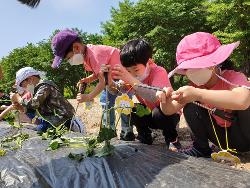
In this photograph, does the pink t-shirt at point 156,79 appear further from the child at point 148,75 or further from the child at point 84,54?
the child at point 84,54

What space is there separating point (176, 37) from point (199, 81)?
13.2 meters

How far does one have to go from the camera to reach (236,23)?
12055 mm

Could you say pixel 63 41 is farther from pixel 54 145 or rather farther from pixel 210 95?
pixel 210 95

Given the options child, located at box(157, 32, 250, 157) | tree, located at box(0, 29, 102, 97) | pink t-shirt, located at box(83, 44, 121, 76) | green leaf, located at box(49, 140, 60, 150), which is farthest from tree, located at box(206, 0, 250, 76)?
green leaf, located at box(49, 140, 60, 150)

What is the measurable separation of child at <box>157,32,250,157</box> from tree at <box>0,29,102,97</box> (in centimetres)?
1156

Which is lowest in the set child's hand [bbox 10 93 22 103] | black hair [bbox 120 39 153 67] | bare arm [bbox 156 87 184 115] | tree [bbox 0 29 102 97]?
bare arm [bbox 156 87 184 115]

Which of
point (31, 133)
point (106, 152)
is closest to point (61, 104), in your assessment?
point (31, 133)

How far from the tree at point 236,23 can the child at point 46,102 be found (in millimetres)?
9288

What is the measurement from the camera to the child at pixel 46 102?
3.02m

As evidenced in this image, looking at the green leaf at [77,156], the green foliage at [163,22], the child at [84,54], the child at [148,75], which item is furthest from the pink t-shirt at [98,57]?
the green foliage at [163,22]

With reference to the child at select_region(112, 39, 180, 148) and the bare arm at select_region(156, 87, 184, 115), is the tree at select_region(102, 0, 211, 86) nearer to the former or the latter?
the child at select_region(112, 39, 180, 148)

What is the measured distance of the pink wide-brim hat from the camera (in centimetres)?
158

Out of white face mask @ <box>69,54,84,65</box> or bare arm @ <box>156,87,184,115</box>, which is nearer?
bare arm @ <box>156,87,184,115</box>

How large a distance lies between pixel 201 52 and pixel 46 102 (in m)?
1.82
